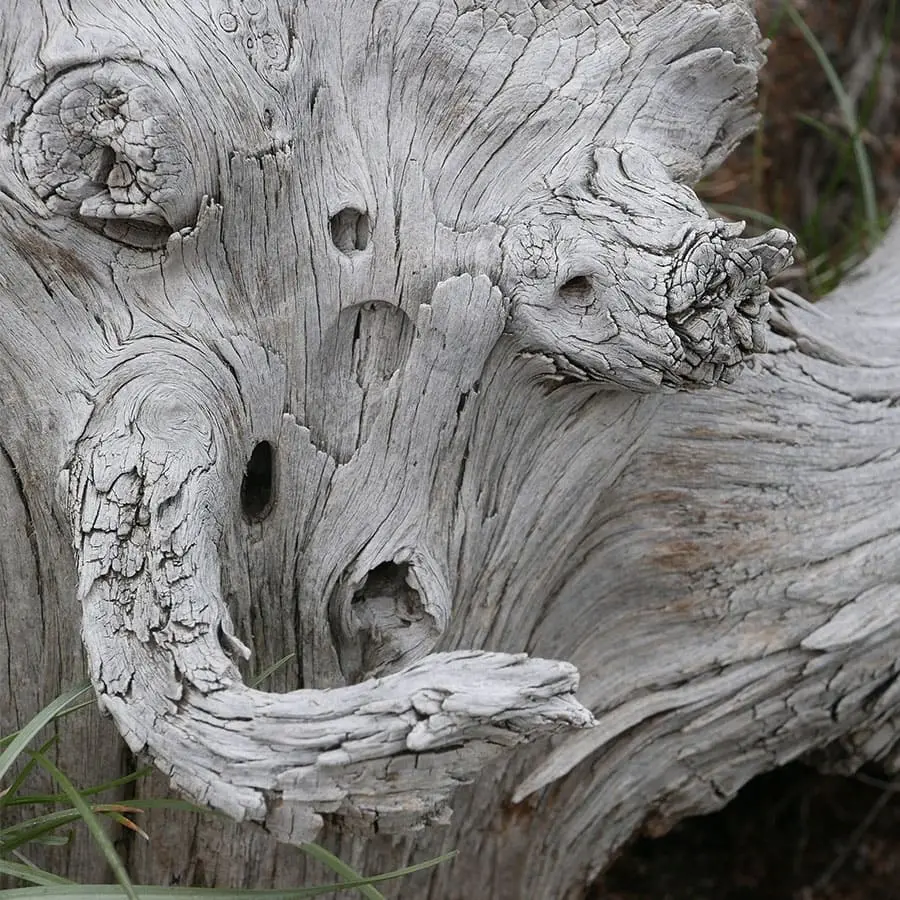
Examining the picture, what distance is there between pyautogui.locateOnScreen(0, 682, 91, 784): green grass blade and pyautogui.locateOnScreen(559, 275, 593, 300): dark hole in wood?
2.60ft

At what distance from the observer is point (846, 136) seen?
3.69 m

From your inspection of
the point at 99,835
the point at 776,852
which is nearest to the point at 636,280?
the point at 99,835

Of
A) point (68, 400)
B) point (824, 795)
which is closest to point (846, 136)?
point (824, 795)

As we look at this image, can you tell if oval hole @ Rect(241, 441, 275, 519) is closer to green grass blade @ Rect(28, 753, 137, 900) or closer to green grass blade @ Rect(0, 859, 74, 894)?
green grass blade @ Rect(28, 753, 137, 900)

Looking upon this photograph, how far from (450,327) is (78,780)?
0.85 m

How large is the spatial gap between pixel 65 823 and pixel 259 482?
1.70 feet

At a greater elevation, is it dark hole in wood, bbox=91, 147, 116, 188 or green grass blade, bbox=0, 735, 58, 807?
dark hole in wood, bbox=91, 147, 116, 188

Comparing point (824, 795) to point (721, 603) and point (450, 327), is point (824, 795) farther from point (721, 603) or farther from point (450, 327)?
point (450, 327)

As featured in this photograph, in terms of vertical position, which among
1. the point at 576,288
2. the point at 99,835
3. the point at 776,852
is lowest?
the point at 776,852

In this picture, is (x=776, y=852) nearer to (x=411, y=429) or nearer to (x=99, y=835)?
(x=411, y=429)

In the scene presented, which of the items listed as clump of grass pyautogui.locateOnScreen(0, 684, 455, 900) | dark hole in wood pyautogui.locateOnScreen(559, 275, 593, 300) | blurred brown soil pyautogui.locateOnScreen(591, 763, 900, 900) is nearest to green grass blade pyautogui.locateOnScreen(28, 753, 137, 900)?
clump of grass pyautogui.locateOnScreen(0, 684, 455, 900)

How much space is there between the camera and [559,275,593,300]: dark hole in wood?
1418mm

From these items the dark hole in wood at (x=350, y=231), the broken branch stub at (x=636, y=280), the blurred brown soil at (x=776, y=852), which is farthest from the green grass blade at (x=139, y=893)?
the blurred brown soil at (x=776, y=852)

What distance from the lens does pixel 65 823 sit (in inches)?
56.7
